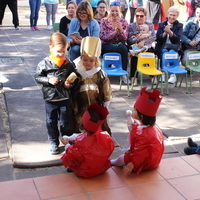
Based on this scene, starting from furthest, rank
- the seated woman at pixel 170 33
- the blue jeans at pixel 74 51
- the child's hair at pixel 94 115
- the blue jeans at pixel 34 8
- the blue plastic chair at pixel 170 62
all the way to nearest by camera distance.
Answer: the blue jeans at pixel 34 8, the seated woman at pixel 170 33, the blue plastic chair at pixel 170 62, the blue jeans at pixel 74 51, the child's hair at pixel 94 115

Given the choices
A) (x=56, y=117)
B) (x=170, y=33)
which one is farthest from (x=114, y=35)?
(x=56, y=117)

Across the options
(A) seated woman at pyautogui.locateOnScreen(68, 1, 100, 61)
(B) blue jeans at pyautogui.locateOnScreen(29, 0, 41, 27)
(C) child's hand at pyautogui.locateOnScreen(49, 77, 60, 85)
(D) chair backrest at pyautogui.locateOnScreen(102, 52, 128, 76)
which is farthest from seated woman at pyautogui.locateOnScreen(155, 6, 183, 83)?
(B) blue jeans at pyautogui.locateOnScreen(29, 0, 41, 27)

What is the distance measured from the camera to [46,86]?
15.1 feet

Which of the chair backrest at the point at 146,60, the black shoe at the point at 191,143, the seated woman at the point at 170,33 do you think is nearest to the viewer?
the black shoe at the point at 191,143

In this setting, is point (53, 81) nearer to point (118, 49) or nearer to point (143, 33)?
point (118, 49)

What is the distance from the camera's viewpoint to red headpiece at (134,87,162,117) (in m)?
3.90

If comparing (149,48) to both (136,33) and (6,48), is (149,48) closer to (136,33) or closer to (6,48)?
(136,33)

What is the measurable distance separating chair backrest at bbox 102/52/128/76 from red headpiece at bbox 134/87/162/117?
346 centimetres

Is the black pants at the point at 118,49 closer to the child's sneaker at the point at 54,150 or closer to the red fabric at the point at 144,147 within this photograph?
the child's sneaker at the point at 54,150

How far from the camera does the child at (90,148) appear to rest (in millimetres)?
3896

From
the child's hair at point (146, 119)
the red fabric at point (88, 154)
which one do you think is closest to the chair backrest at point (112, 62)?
the child's hair at point (146, 119)

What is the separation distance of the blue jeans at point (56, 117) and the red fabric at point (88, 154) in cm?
78

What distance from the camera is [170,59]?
788cm

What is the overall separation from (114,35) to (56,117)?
11.5 feet
